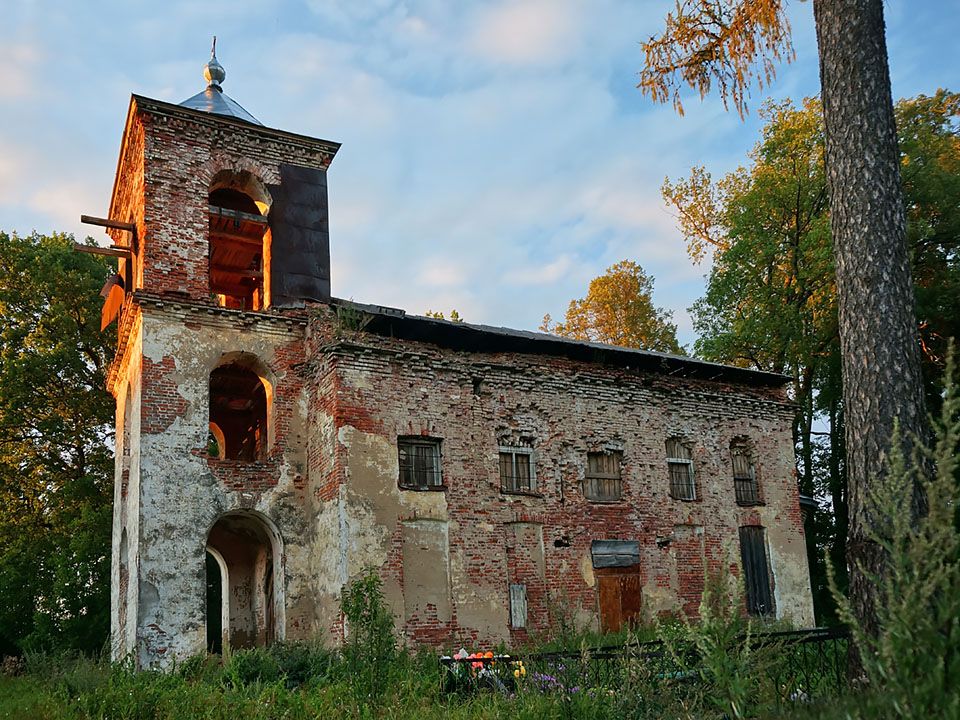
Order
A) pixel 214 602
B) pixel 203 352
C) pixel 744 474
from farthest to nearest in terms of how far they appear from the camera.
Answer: pixel 214 602
pixel 744 474
pixel 203 352

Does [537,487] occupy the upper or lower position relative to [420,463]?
lower

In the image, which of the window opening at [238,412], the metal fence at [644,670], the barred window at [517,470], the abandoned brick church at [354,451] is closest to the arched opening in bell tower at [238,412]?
the window opening at [238,412]

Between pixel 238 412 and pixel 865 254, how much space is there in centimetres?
1583

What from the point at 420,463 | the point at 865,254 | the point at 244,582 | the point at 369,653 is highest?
the point at 865,254

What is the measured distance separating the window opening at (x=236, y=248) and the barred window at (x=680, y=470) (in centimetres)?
905

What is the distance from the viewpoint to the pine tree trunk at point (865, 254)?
25.8 ft

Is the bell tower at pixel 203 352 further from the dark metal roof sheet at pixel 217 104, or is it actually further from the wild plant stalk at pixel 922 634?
the wild plant stalk at pixel 922 634

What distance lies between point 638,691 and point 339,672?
15.3 ft

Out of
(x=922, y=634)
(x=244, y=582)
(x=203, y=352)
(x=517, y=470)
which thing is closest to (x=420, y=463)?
(x=517, y=470)

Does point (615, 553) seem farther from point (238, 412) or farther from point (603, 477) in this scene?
point (238, 412)

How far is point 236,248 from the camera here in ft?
61.7

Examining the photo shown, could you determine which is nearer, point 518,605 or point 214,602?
point 518,605

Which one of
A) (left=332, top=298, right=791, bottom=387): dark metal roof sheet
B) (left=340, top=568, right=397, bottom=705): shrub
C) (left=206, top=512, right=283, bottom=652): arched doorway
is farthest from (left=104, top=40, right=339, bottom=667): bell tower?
(left=340, top=568, right=397, bottom=705): shrub

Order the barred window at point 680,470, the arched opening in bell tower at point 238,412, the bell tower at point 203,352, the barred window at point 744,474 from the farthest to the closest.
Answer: the barred window at point 744,474 < the arched opening in bell tower at point 238,412 < the barred window at point 680,470 < the bell tower at point 203,352
